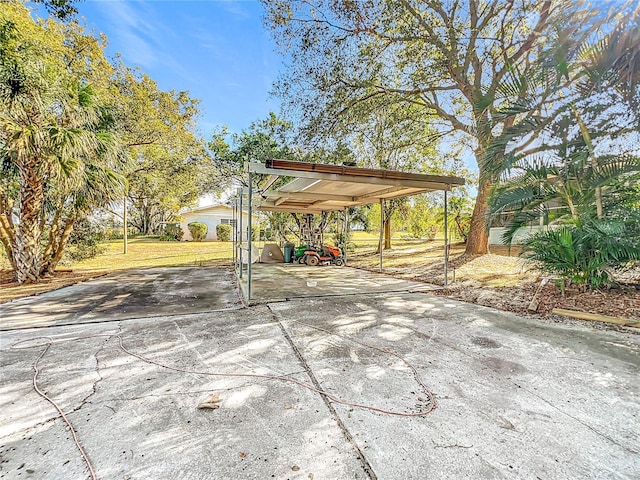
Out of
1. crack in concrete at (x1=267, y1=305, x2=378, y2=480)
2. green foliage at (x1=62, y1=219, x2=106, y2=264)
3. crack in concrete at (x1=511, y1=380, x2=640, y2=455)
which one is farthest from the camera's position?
green foliage at (x1=62, y1=219, x2=106, y2=264)

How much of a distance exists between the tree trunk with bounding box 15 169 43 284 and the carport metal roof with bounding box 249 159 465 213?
211 inches

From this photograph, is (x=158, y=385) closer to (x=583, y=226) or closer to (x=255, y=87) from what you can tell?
(x=583, y=226)

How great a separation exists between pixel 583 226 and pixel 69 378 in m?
7.07

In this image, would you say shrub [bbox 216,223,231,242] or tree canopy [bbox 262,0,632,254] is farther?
shrub [bbox 216,223,231,242]

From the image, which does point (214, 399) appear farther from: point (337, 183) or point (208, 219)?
point (208, 219)

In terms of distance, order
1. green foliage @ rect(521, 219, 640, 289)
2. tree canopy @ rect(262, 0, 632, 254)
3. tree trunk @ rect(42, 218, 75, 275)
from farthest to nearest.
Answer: tree trunk @ rect(42, 218, 75, 275)
tree canopy @ rect(262, 0, 632, 254)
green foliage @ rect(521, 219, 640, 289)

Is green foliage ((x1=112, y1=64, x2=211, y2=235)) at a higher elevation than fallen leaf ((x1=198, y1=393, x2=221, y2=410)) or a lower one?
higher

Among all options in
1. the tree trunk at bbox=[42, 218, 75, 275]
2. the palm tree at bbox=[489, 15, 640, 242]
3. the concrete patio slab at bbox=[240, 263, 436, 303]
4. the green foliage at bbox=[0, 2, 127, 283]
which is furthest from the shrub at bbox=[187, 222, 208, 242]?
the palm tree at bbox=[489, 15, 640, 242]

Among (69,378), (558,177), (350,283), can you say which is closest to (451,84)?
(558,177)

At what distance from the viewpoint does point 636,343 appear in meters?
3.45

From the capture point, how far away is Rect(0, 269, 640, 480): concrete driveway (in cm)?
167

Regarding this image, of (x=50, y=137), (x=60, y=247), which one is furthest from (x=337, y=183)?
(x=60, y=247)

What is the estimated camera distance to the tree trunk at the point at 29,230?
7012mm

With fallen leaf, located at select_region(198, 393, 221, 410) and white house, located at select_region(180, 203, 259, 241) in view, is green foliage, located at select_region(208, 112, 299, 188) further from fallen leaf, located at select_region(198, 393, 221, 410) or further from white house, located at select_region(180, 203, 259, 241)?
white house, located at select_region(180, 203, 259, 241)
